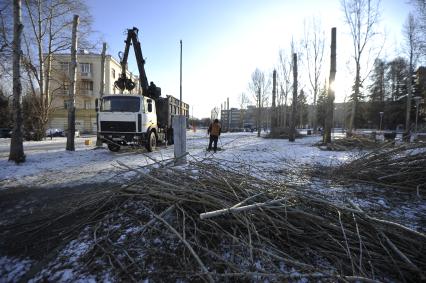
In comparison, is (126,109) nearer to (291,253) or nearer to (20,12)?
(20,12)

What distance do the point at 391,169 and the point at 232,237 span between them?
474 cm

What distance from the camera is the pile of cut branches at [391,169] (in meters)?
4.90

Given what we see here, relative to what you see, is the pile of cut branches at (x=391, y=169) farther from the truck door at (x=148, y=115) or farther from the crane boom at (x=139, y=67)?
the crane boom at (x=139, y=67)

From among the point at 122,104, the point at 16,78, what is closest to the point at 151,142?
the point at 122,104

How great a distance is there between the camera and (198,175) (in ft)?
12.6

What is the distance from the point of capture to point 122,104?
10922 mm

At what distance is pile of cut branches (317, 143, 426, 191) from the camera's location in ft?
16.1

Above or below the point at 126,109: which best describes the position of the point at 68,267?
below

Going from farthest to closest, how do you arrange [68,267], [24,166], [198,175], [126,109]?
[126,109] → [24,166] → [198,175] → [68,267]

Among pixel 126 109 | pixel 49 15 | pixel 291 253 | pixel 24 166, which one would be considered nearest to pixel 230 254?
pixel 291 253

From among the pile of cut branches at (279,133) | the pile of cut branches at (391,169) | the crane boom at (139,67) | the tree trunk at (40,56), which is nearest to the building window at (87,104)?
the tree trunk at (40,56)

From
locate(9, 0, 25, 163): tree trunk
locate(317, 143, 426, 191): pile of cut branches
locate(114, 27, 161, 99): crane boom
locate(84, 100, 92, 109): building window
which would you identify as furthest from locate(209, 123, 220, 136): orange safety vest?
locate(84, 100, 92, 109): building window

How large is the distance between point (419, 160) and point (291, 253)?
4.37 metres

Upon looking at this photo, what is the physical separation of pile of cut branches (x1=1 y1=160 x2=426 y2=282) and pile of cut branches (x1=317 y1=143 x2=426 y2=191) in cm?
271
